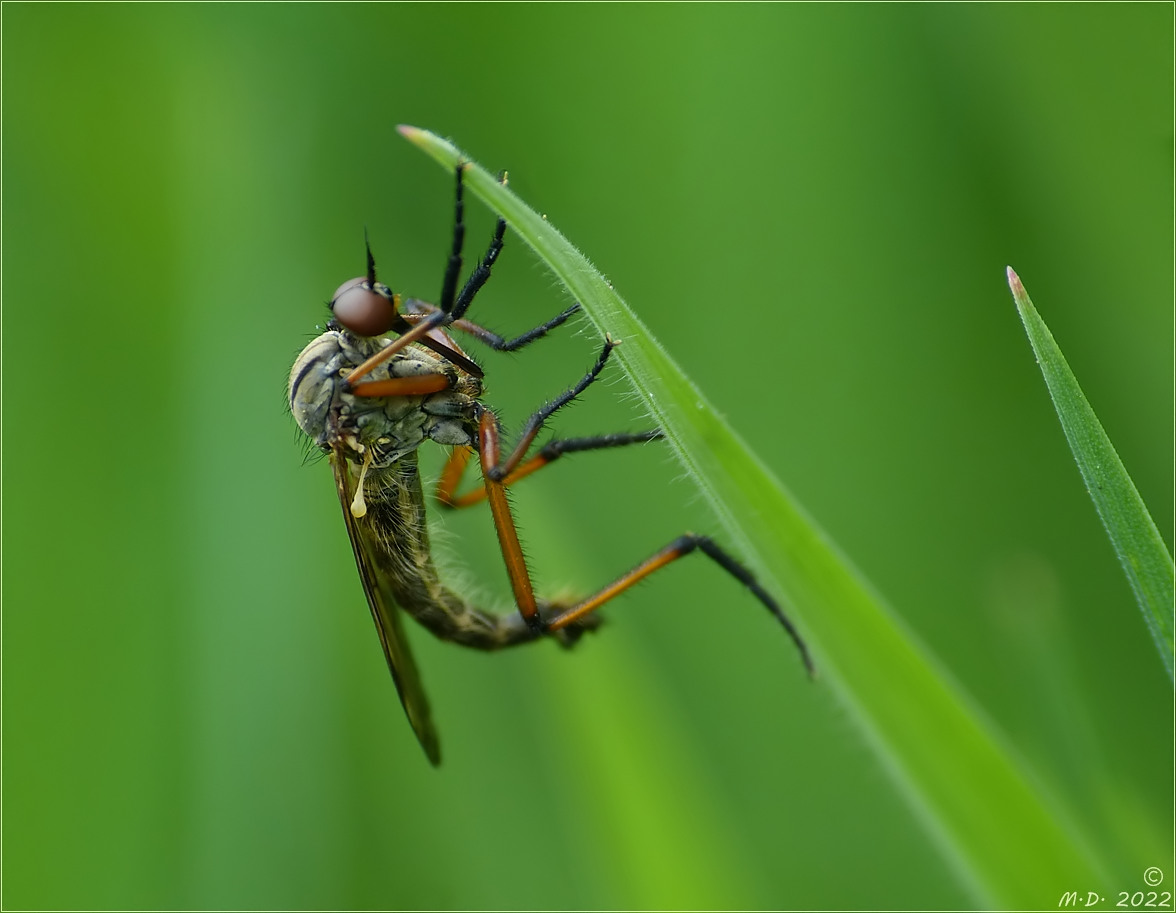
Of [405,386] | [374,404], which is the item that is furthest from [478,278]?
A: [374,404]

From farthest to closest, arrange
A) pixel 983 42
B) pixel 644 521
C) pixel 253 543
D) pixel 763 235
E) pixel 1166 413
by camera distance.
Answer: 1. pixel 644 521
2. pixel 763 235
3. pixel 253 543
4. pixel 983 42
5. pixel 1166 413

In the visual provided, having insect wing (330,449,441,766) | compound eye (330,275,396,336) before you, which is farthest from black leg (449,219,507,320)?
insect wing (330,449,441,766)

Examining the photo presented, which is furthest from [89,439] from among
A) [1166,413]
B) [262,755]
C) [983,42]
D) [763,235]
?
[1166,413]

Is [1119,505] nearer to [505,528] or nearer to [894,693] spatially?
[894,693]

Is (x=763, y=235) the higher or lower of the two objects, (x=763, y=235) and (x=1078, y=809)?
the higher

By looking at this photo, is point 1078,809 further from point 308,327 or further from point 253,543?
point 308,327

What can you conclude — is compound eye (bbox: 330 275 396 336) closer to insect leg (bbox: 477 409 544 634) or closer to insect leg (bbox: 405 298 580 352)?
insect leg (bbox: 405 298 580 352)
